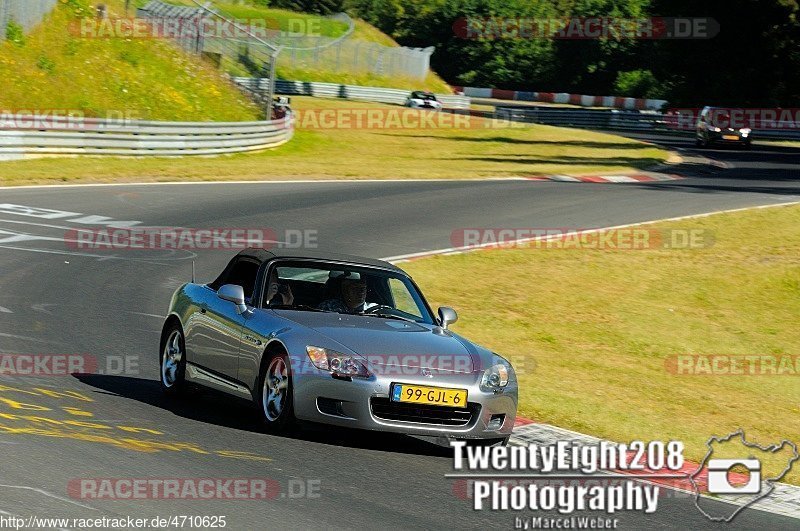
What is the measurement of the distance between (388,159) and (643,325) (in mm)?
24582

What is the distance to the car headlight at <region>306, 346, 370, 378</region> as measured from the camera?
8.88 metres

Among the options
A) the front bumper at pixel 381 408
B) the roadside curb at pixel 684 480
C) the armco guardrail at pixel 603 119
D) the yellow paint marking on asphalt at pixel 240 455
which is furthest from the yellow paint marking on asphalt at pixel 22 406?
the armco guardrail at pixel 603 119

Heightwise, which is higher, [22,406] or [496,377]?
[496,377]

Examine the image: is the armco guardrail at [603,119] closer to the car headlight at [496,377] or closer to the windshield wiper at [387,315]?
the windshield wiper at [387,315]

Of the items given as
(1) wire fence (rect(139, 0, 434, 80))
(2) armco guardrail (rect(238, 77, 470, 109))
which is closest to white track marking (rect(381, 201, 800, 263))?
(1) wire fence (rect(139, 0, 434, 80))

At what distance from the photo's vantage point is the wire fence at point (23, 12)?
37594 millimetres

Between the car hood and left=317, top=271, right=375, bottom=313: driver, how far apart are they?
0.17 meters

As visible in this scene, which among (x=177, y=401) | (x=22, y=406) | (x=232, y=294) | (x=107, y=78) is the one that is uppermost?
(x=107, y=78)

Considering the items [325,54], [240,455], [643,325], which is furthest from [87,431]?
[325,54]

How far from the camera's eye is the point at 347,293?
10.2 metres

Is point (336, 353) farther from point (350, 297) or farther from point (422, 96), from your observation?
point (422, 96)

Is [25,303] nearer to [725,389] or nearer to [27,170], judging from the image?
[725,389]

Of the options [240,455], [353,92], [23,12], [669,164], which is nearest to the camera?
[240,455]

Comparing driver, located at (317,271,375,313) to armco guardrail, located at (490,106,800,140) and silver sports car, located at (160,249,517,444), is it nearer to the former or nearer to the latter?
silver sports car, located at (160,249,517,444)
